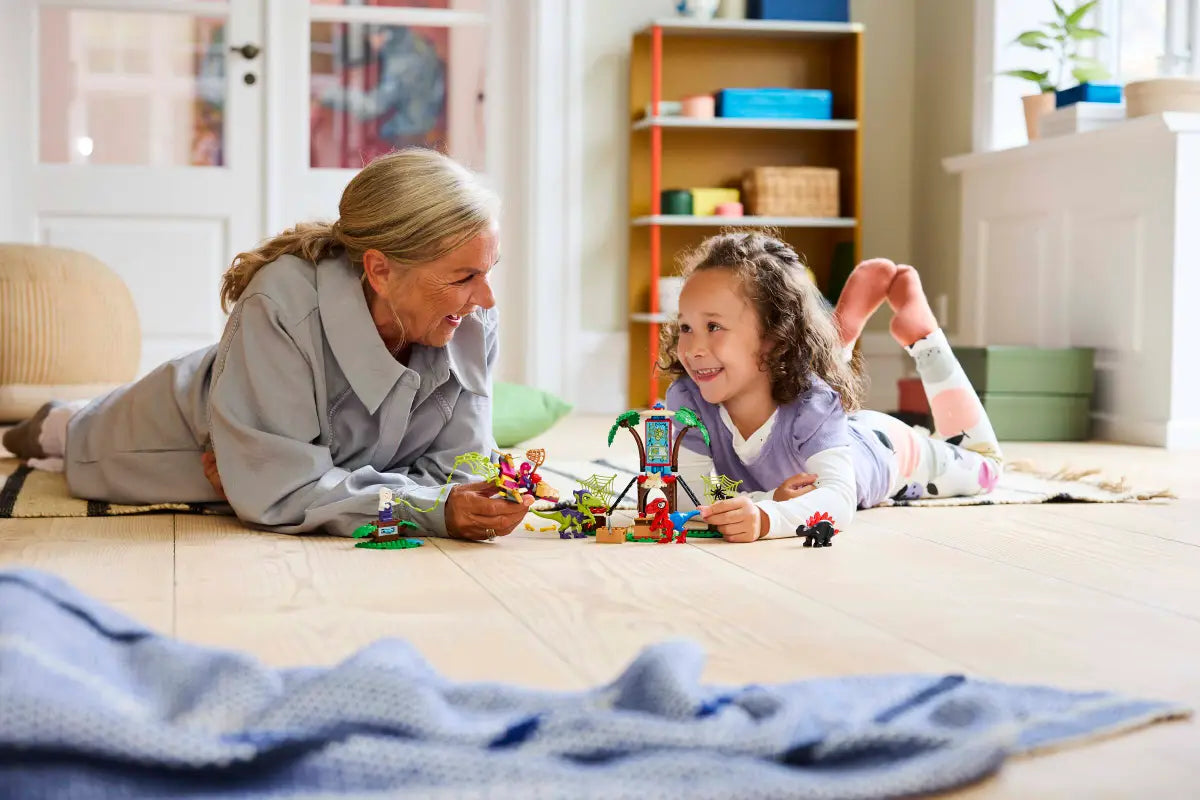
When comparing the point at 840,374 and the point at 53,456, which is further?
the point at 53,456

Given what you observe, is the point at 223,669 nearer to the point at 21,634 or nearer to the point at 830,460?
the point at 21,634

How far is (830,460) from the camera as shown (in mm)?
2049

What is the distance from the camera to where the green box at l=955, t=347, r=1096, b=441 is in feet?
12.5

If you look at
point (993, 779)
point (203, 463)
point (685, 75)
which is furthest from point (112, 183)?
point (993, 779)

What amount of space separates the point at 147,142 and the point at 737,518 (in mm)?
3516

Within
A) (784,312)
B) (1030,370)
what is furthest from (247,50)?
(784,312)

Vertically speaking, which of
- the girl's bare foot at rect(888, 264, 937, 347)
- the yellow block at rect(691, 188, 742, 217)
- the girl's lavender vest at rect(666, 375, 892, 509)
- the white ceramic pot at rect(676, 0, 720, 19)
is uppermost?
the white ceramic pot at rect(676, 0, 720, 19)

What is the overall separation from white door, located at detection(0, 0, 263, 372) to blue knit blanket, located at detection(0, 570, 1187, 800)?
3875 millimetres

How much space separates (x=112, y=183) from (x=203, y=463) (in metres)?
2.92

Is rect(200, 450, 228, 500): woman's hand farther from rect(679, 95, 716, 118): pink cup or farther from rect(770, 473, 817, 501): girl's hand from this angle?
rect(679, 95, 716, 118): pink cup

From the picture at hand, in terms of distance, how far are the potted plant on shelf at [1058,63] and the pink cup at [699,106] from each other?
3.17ft

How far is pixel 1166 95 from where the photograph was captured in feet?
11.9

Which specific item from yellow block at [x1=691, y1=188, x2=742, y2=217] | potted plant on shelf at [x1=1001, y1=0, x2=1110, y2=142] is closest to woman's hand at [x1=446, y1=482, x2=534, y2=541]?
potted plant on shelf at [x1=1001, y1=0, x2=1110, y2=142]

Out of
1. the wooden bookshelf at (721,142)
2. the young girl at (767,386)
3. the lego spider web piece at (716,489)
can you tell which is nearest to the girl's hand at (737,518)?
the young girl at (767,386)
